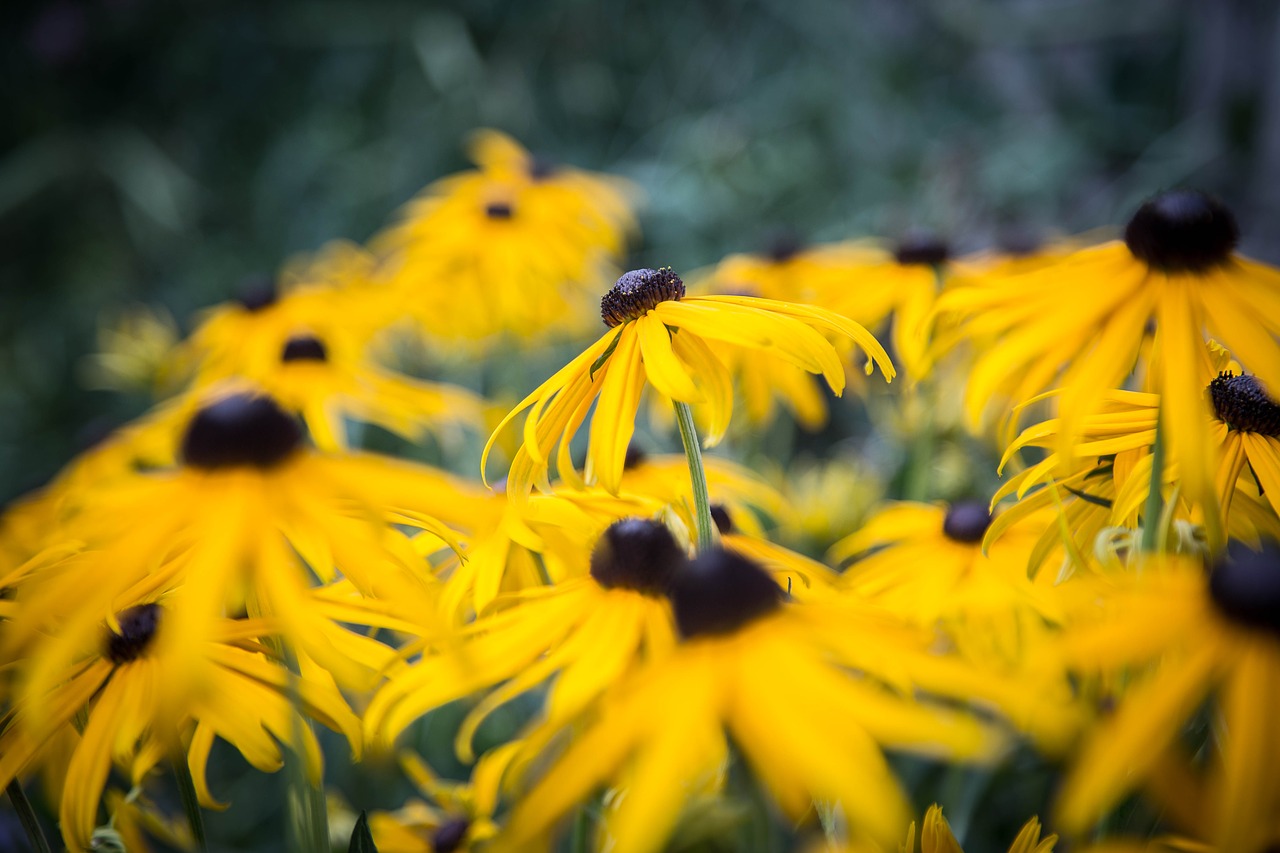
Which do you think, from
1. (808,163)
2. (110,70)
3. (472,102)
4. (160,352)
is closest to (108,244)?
(110,70)

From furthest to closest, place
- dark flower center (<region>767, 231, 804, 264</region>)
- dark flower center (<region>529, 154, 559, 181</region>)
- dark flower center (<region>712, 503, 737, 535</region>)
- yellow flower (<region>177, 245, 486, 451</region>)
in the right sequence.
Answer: dark flower center (<region>529, 154, 559, 181</region>), dark flower center (<region>767, 231, 804, 264</region>), yellow flower (<region>177, 245, 486, 451</region>), dark flower center (<region>712, 503, 737, 535</region>)

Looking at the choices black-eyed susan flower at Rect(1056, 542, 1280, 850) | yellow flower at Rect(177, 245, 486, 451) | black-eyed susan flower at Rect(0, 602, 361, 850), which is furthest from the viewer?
yellow flower at Rect(177, 245, 486, 451)

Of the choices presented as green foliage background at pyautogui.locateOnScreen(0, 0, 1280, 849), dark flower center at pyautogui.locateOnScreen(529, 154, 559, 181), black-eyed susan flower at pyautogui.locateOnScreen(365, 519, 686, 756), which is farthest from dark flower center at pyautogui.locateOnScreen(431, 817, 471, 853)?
green foliage background at pyautogui.locateOnScreen(0, 0, 1280, 849)

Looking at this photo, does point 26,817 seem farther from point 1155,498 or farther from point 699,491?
point 1155,498

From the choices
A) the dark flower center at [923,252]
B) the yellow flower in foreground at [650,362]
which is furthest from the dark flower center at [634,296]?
the dark flower center at [923,252]

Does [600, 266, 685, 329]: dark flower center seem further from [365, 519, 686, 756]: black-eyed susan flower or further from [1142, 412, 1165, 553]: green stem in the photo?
[1142, 412, 1165, 553]: green stem

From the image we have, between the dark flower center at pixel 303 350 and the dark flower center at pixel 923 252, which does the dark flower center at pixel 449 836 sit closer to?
the dark flower center at pixel 303 350

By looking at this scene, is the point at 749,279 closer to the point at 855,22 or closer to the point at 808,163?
the point at 808,163
